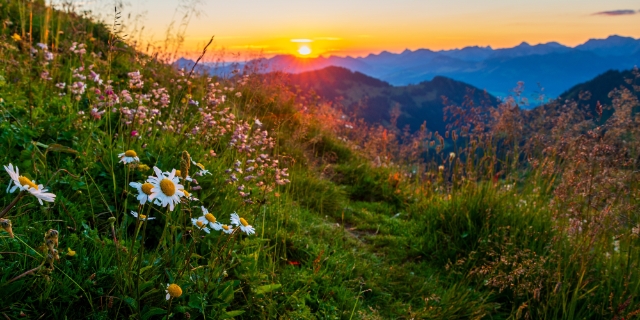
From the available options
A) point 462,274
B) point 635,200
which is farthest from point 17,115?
point 635,200

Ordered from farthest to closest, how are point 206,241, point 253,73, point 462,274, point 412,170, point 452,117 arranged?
point 412,170 < point 452,117 < point 253,73 < point 462,274 < point 206,241

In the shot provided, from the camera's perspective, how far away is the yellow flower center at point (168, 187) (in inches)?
59.4

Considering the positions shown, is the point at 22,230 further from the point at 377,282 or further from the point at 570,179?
the point at 570,179

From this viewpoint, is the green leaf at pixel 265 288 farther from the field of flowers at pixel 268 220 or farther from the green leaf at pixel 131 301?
the green leaf at pixel 131 301

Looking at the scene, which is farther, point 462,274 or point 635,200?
point 462,274

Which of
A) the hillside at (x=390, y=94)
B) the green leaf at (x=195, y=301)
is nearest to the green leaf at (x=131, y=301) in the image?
the green leaf at (x=195, y=301)

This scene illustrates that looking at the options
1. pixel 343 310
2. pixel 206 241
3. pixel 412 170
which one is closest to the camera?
pixel 206 241

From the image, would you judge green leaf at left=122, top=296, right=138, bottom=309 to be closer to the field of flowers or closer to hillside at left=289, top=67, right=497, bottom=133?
the field of flowers

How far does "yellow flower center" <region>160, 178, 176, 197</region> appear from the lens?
4.95ft

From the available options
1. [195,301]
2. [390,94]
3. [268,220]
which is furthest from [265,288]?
[390,94]

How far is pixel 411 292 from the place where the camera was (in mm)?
3666

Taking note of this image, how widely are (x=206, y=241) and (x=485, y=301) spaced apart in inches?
94.3

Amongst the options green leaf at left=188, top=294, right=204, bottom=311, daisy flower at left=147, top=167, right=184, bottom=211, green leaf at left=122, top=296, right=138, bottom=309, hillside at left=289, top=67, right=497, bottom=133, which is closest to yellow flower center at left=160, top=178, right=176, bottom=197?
daisy flower at left=147, top=167, right=184, bottom=211

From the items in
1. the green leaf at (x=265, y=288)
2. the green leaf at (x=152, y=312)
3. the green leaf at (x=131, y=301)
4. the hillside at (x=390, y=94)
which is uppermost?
the green leaf at (x=131, y=301)
